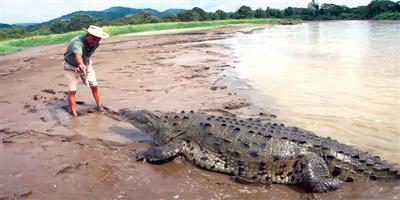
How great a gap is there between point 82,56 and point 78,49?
0.90ft

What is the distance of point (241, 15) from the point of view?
85.2 metres

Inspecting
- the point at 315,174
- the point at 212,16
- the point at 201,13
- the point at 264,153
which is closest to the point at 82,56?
the point at 264,153

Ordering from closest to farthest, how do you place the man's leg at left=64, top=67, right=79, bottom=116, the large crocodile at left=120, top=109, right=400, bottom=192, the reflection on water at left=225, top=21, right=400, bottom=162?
the large crocodile at left=120, top=109, right=400, bottom=192
the reflection on water at left=225, top=21, right=400, bottom=162
the man's leg at left=64, top=67, right=79, bottom=116

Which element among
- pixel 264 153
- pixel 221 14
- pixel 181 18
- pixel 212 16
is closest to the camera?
pixel 264 153

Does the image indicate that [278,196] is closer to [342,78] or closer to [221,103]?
[221,103]

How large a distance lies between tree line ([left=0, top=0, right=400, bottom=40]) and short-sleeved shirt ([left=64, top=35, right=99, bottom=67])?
41663mm

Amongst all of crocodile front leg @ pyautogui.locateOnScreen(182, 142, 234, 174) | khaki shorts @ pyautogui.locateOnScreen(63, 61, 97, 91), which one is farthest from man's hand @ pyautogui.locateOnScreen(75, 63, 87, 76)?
crocodile front leg @ pyautogui.locateOnScreen(182, 142, 234, 174)

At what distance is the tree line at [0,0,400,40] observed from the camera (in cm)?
5871

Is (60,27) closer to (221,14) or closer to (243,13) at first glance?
(221,14)

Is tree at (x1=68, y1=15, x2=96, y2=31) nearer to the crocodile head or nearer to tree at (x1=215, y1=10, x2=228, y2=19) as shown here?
tree at (x1=215, y1=10, x2=228, y2=19)

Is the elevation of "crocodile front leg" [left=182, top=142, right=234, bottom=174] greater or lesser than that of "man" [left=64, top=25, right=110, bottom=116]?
lesser

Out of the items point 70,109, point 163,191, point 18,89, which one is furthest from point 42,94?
point 163,191

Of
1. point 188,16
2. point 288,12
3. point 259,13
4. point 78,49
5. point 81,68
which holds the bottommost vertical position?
point 288,12

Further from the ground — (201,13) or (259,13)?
(201,13)
